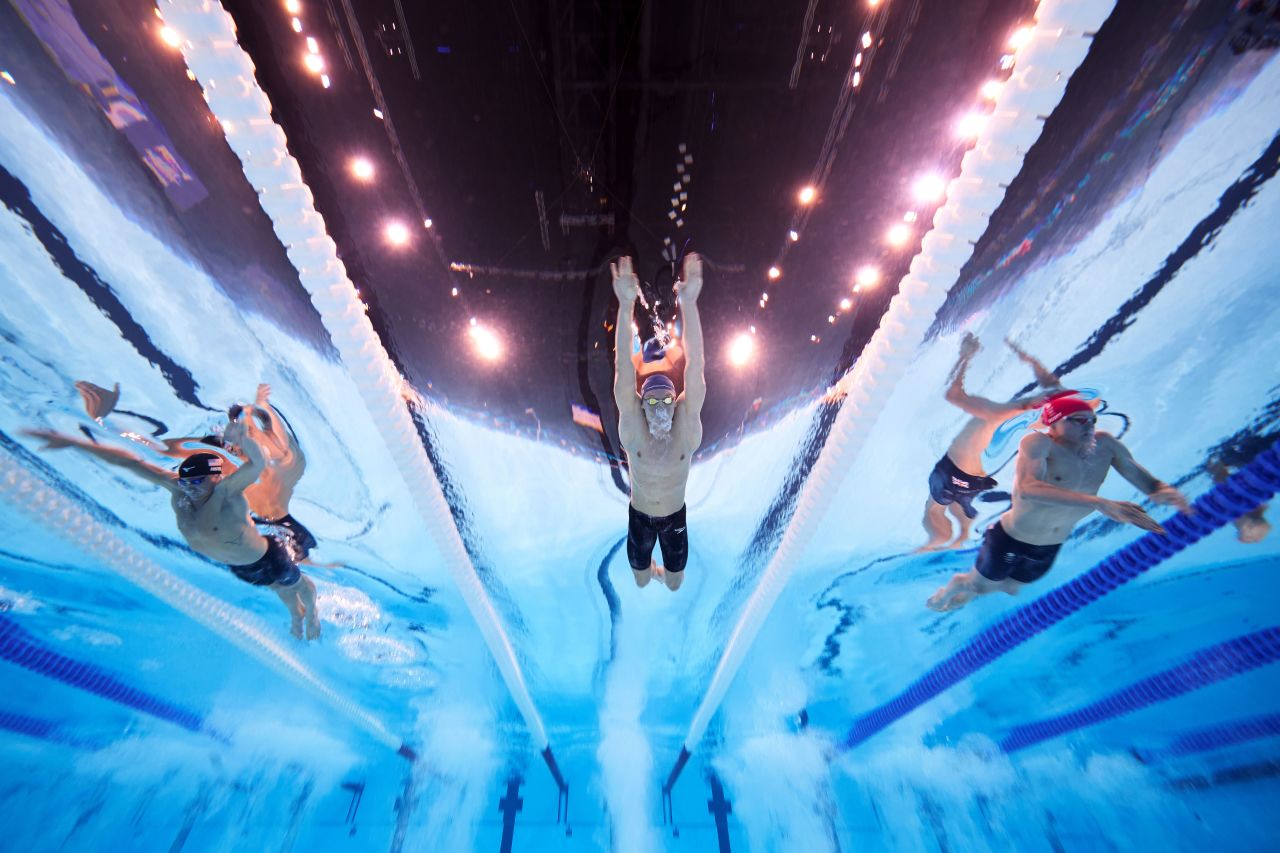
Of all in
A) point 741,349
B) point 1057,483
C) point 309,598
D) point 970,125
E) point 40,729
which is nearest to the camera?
point 970,125

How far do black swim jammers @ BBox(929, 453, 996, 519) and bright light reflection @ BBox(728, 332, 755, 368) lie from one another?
242 cm

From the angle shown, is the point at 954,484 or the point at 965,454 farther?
the point at 954,484

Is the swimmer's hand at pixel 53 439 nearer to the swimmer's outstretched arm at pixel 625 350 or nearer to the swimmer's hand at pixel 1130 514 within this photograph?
the swimmer's outstretched arm at pixel 625 350

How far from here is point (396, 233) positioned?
2625 millimetres

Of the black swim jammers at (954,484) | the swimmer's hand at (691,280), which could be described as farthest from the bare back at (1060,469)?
the swimmer's hand at (691,280)

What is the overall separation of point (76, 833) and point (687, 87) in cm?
1322

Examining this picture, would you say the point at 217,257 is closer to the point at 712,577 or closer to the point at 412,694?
the point at 712,577

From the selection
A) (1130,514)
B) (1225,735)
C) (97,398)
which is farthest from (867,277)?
(1225,735)

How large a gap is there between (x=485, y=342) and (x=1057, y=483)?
432 cm

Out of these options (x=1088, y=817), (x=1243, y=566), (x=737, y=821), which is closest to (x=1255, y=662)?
(x=1243, y=566)

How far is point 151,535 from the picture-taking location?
5.66 meters

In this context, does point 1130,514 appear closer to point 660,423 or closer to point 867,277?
point 867,277

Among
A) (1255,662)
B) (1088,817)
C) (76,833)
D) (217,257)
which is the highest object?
(217,257)

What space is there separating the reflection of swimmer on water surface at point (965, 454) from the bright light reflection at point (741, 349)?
4.55ft
